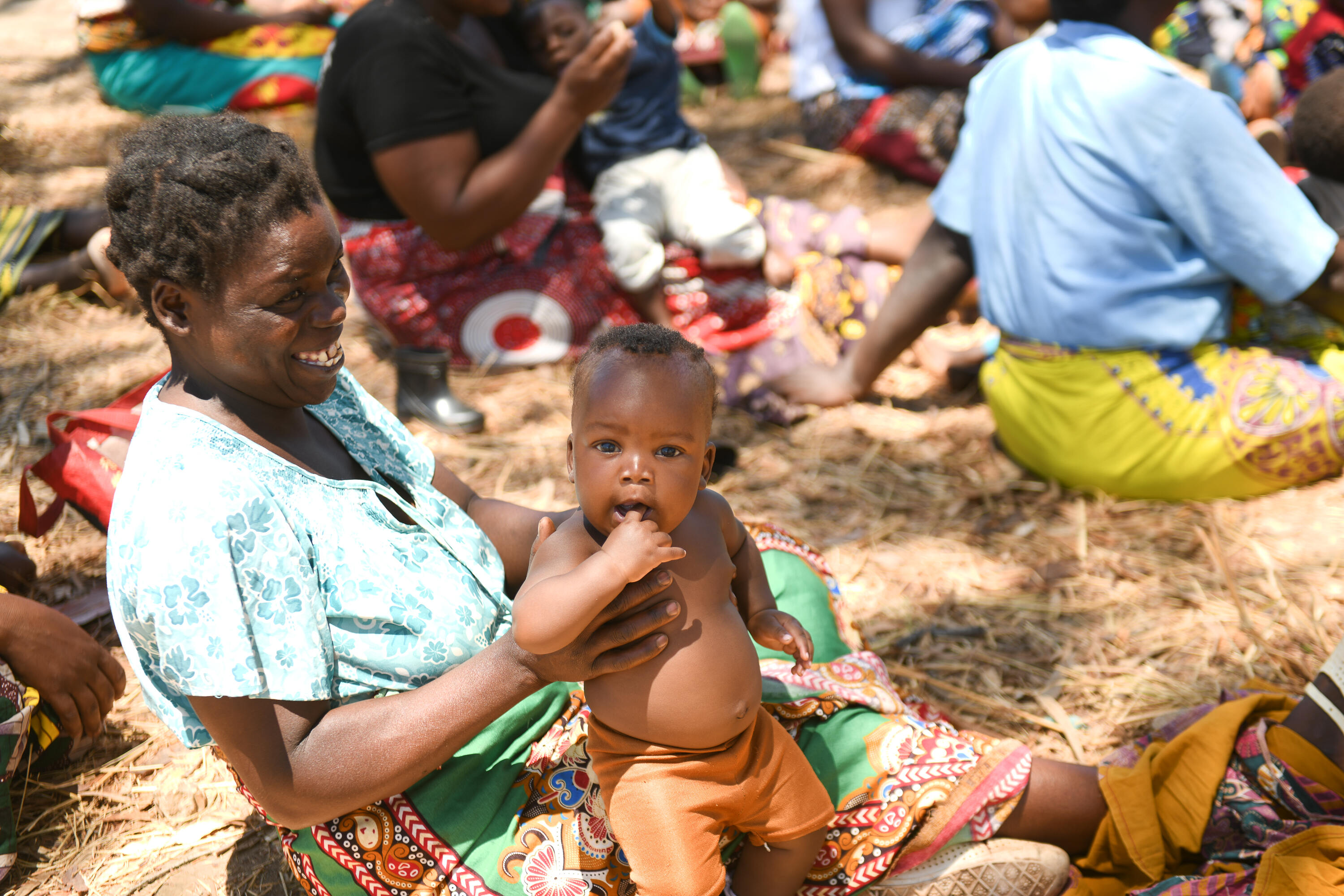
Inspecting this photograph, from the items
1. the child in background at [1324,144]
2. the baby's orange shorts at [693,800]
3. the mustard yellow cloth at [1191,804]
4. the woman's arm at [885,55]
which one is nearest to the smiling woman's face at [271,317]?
the baby's orange shorts at [693,800]

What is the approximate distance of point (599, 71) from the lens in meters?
3.27

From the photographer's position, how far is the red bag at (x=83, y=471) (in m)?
2.50

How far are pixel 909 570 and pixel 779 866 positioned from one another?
149 cm

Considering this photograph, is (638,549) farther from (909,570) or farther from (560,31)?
(560,31)

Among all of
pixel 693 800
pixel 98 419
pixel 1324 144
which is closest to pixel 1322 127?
pixel 1324 144

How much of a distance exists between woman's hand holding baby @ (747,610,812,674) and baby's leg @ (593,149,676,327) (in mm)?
2353

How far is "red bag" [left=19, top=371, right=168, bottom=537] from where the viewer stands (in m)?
2.50

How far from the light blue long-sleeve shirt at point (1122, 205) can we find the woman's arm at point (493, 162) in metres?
1.28

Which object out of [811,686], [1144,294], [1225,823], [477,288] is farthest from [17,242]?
[1225,823]

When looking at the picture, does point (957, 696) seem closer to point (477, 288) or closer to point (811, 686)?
point (811, 686)

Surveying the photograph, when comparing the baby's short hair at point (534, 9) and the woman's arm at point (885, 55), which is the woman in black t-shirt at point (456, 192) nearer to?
the baby's short hair at point (534, 9)

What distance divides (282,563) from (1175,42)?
5.84 m

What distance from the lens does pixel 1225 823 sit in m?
1.93

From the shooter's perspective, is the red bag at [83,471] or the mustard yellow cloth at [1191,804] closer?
the mustard yellow cloth at [1191,804]
